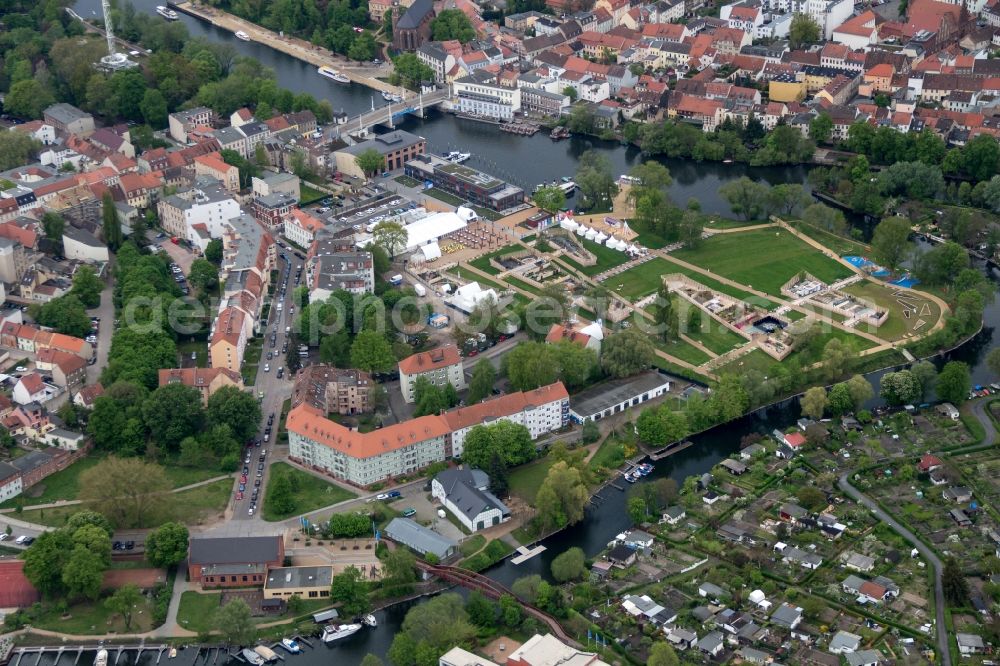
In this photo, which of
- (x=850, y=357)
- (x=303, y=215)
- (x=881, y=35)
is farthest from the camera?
(x=881, y=35)

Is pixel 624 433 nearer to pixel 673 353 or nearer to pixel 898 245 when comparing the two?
pixel 673 353

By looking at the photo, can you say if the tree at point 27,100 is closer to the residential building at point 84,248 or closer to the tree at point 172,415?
the residential building at point 84,248

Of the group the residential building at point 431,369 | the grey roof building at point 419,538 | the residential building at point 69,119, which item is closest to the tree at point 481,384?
the residential building at point 431,369

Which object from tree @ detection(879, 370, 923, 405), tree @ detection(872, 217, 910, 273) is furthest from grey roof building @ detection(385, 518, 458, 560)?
tree @ detection(872, 217, 910, 273)

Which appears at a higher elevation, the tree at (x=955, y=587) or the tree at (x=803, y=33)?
the tree at (x=803, y=33)

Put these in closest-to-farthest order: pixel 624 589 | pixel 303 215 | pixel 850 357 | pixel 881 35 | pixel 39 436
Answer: pixel 624 589
pixel 39 436
pixel 850 357
pixel 303 215
pixel 881 35

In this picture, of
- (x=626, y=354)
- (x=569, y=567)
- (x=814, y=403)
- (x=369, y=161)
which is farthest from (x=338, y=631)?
(x=369, y=161)

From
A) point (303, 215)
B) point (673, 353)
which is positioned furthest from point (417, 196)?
point (673, 353)
